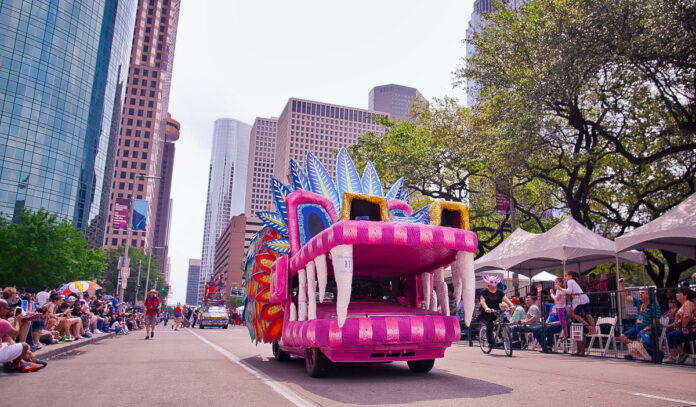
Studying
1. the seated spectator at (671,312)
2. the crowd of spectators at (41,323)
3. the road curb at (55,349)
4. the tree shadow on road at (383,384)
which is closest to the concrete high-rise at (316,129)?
the crowd of spectators at (41,323)

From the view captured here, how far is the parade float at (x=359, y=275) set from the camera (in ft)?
21.8

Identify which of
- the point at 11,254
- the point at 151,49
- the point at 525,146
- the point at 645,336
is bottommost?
the point at 645,336

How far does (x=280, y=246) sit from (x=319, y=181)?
4.79 feet

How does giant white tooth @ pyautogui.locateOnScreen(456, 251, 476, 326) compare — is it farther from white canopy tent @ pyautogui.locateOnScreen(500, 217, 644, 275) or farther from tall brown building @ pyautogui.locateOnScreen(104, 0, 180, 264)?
tall brown building @ pyautogui.locateOnScreen(104, 0, 180, 264)

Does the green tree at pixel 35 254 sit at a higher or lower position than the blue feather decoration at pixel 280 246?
higher

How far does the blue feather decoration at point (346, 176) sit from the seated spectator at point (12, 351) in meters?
5.84

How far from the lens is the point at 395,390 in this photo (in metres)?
6.29

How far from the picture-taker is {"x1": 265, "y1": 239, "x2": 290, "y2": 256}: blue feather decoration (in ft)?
31.3

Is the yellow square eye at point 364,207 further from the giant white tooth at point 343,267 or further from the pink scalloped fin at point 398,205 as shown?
the pink scalloped fin at point 398,205

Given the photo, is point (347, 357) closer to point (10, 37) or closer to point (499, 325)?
point (499, 325)

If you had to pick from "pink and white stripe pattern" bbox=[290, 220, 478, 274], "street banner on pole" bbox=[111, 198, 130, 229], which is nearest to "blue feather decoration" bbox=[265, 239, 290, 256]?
"pink and white stripe pattern" bbox=[290, 220, 478, 274]

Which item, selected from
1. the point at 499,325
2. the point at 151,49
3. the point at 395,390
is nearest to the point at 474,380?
the point at 395,390

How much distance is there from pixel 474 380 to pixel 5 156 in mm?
82256

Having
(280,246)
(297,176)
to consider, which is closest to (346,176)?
(297,176)
